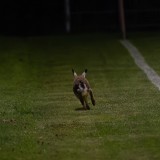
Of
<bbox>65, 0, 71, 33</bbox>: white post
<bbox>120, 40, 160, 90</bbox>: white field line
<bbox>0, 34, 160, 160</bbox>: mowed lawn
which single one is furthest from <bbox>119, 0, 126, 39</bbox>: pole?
<bbox>0, 34, 160, 160</bbox>: mowed lawn

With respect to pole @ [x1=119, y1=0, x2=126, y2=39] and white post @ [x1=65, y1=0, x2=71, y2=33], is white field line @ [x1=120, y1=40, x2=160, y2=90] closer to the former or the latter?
pole @ [x1=119, y1=0, x2=126, y2=39]

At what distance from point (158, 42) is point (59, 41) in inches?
266

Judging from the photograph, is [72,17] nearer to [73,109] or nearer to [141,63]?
[141,63]

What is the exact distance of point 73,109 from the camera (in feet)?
67.9

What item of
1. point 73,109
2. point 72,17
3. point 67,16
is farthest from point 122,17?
point 73,109

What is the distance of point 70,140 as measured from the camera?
15852mm

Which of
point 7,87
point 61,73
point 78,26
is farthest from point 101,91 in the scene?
point 78,26

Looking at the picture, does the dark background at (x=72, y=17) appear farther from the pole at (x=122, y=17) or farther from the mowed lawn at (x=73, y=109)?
the mowed lawn at (x=73, y=109)

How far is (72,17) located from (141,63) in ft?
54.8

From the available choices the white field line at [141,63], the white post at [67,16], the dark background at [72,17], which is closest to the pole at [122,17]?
the dark background at [72,17]

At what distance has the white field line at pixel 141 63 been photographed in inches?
1119

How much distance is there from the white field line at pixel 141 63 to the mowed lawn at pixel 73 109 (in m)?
0.32

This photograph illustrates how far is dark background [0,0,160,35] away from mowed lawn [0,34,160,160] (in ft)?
30.8

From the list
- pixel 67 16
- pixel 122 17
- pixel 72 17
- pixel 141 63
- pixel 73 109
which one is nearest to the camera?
pixel 73 109
